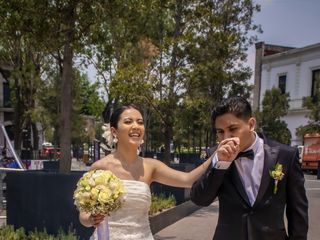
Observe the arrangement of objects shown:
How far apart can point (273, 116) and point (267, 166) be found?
3170cm

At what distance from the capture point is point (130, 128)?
3393 millimetres

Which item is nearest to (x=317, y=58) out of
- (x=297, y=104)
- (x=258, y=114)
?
(x=297, y=104)

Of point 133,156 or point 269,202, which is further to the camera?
point 133,156

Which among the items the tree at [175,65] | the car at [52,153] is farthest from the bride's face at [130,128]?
the car at [52,153]

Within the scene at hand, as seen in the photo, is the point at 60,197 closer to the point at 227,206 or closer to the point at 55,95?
the point at 227,206

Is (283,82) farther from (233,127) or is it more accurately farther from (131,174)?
(233,127)

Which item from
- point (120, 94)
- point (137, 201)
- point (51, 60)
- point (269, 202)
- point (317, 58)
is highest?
point (317, 58)

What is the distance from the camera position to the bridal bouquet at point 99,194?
8.86ft

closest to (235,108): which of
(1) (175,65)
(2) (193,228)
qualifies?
(2) (193,228)

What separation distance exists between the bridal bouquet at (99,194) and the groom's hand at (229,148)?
0.84m

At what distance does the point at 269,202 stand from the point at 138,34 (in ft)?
38.7

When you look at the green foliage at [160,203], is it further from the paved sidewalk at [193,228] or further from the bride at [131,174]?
the bride at [131,174]

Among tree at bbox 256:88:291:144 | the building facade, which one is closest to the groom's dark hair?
tree at bbox 256:88:291:144

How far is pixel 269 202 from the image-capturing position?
247 cm
